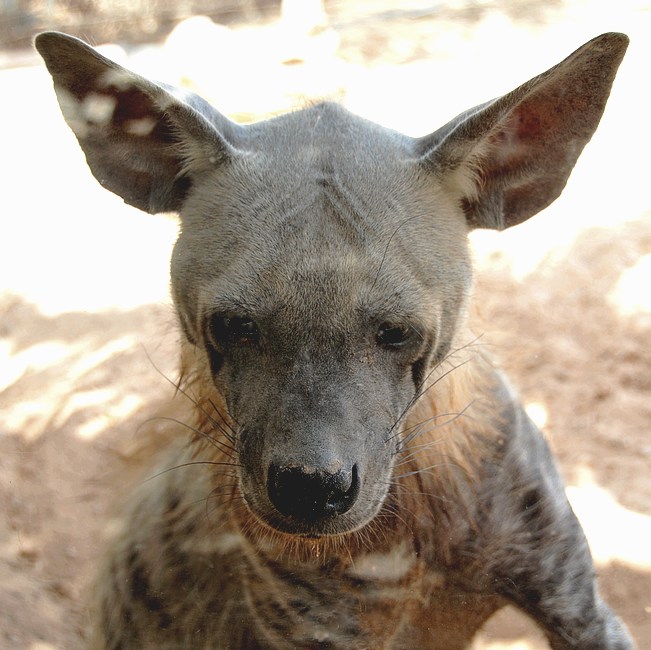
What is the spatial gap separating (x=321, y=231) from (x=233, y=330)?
1.18ft

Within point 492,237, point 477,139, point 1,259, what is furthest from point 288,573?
point 1,259

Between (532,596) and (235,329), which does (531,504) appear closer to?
(532,596)

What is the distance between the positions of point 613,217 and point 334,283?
11.7ft

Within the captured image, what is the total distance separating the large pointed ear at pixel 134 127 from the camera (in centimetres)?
260

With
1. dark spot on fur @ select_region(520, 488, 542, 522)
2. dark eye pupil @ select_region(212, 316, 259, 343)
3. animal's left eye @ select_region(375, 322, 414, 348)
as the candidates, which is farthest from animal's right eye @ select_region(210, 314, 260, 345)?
dark spot on fur @ select_region(520, 488, 542, 522)

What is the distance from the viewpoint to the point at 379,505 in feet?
8.48

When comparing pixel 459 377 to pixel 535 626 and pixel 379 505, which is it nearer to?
pixel 379 505

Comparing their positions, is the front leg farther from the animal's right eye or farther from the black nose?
the animal's right eye

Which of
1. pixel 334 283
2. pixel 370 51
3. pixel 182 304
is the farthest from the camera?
pixel 370 51

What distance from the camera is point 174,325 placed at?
3.23m

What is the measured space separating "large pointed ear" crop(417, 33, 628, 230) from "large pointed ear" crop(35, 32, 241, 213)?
2.11ft

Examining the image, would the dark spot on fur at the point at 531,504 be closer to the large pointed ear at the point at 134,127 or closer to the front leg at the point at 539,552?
the front leg at the point at 539,552

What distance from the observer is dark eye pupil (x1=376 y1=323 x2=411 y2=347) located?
99.0 inches

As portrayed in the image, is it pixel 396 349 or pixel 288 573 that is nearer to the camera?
pixel 396 349
